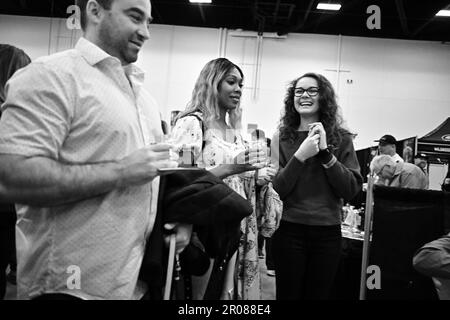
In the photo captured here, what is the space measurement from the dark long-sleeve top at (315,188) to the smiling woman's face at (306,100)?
0.29m

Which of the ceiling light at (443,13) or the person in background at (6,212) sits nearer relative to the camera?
the person in background at (6,212)

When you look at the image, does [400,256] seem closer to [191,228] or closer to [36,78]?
[191,228]

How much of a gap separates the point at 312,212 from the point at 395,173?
2.84 m

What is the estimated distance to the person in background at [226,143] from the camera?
4.77ft

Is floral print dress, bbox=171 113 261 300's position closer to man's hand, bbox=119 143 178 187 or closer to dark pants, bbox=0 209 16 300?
man's hand, bbox=119 143 178 187

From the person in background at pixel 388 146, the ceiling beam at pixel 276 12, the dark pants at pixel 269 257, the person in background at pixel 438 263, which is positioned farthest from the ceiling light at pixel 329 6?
the person in background at pixel 438 263

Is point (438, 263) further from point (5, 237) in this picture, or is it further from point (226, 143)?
point (5, 237)

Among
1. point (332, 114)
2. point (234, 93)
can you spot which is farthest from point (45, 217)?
point (332, 114)

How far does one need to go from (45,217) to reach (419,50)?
1012 cm

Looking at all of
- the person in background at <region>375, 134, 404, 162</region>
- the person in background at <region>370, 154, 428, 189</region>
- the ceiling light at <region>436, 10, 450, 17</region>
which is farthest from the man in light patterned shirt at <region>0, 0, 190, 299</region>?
the ceiling light at <region>436, 10, 450, 17</region>

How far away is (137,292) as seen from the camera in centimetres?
89

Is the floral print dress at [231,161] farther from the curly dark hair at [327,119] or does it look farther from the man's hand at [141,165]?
the man's hand at [141,165]

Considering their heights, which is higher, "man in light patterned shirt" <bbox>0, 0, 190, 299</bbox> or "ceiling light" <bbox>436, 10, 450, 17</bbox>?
"ceiling light" <bbox>436, 10, 450, 17</bbox>

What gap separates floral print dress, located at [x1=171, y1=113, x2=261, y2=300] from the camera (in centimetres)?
150
